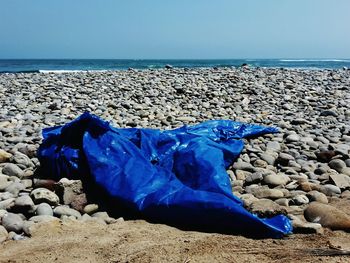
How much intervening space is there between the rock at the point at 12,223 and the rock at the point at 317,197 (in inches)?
90.9

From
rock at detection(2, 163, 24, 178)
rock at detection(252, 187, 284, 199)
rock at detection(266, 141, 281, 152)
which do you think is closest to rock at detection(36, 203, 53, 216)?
rock at detection(2, 163, 24, 178)

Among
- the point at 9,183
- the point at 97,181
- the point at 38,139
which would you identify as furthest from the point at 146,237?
the point at 38,139

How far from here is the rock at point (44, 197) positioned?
310 cm

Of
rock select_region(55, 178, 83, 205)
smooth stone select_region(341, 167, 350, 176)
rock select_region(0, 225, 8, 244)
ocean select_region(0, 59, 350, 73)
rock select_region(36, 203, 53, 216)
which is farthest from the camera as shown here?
ocean select_region(0, 59, 350, 73)

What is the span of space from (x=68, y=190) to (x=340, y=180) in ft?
8.13

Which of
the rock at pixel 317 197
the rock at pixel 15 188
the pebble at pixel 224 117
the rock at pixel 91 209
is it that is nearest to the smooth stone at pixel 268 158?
the pebble at pixel 224 117

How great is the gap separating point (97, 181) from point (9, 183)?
3.05 ft

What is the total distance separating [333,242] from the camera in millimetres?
2443

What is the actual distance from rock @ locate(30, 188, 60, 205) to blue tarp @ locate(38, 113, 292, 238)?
1.14 feet

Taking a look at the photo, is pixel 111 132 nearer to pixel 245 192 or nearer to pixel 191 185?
pixel 191 185

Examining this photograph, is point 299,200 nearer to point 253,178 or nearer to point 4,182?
point 253,178

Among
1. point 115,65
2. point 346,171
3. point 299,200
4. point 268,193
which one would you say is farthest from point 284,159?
point 115,65

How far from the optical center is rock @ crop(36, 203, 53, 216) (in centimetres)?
294

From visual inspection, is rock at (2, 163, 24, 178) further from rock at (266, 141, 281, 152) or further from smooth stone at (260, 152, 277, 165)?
rock at (266, 141, 281, 152)
